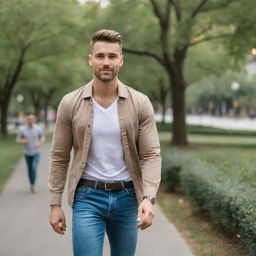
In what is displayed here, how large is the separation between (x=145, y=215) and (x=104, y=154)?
465 mm

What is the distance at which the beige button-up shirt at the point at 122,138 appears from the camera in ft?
10.2

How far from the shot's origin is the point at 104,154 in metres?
3.12

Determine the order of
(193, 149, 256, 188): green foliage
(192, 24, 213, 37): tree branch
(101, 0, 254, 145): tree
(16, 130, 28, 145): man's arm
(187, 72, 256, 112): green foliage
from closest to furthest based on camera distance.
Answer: (193, 149, 256, 188): green foliage < (16, 130, 28, 145): man's arm < (101, 0, 254, 145): tree < (192, 24, 213, 37): tree branch < (187, 72, 256, 112): green foliage

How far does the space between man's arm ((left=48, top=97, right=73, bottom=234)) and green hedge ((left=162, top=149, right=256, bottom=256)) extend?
93.3 inches

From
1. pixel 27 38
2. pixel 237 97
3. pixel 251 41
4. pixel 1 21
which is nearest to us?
pixel 1 21

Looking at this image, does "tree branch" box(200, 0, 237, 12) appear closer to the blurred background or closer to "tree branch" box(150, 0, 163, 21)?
the blurred background

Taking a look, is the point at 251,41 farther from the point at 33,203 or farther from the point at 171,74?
the point at 33,203

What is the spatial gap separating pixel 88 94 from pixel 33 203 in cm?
680

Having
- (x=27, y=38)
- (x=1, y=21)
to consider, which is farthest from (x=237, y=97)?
(x=1, y=21)

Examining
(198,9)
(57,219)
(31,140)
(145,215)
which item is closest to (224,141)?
(198,9)

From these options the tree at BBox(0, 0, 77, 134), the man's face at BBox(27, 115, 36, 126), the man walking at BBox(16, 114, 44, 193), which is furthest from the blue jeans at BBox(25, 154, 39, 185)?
the tree at BBox(0, 0, 77, 134)

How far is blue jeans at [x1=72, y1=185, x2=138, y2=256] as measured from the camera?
3.04 metres

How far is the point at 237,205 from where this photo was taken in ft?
18.8

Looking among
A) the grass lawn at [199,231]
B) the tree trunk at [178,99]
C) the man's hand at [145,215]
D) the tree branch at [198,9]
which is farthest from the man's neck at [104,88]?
the tree trunk at [178,99]
